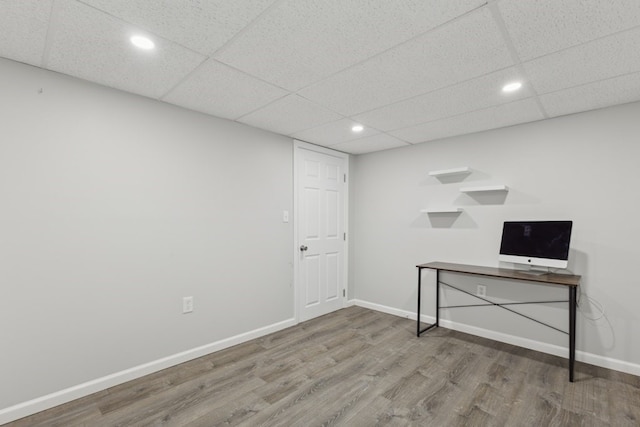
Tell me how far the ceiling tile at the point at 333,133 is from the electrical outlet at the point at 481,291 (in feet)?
6.99

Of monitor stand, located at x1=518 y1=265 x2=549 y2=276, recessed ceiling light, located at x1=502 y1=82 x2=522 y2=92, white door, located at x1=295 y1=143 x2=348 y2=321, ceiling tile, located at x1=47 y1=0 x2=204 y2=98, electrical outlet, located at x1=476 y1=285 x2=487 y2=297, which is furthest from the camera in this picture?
white door, located at x1=295 y1=143 x2=348 y2=321

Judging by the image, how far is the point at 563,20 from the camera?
1.50 m

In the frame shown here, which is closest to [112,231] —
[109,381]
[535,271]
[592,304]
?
[109,381]

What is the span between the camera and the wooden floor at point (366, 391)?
1962mm

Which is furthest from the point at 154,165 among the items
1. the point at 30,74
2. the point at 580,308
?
the point at 580,308

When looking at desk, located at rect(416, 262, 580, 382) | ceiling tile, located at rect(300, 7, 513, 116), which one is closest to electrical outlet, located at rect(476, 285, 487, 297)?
desk, located at rect(416, 262, 580, 382)

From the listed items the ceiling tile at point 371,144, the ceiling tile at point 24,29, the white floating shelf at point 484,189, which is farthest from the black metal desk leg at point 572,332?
the ceiling tile at point 24,29

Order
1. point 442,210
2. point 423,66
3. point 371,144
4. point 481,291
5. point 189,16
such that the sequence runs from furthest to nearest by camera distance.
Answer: point 371,144
point 442,210
point 481,291
point 423,66
point 189,16

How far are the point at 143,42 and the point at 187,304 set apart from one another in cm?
211

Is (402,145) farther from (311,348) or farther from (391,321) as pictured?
(311,348)

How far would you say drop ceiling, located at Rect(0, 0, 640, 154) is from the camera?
57.2 inches

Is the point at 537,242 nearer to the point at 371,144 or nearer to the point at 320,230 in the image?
the point at 371,144

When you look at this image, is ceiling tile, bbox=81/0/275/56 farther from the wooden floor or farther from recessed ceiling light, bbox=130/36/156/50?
the wooden floor

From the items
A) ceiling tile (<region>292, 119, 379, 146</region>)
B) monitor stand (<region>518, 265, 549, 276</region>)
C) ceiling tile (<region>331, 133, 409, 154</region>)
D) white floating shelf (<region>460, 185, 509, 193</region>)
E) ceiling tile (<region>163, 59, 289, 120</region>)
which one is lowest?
monitor stand (<region>518, 265, 549, 276</region>)
